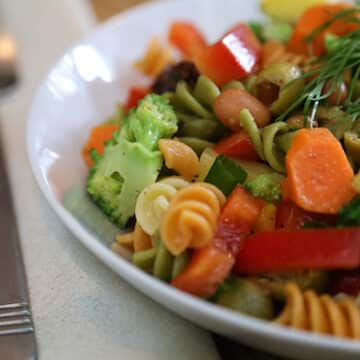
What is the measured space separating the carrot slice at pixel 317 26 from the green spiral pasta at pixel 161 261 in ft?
4.00

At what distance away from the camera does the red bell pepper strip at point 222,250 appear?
174 centimetres

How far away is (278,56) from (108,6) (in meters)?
1.70

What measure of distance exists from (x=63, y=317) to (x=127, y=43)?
1556 mm

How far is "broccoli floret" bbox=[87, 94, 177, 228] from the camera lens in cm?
212

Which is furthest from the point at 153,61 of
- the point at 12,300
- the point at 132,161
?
the point at 12,300

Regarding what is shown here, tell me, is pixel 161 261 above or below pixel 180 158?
below

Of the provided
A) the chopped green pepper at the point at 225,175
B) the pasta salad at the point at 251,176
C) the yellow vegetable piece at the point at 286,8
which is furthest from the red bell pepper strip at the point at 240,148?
the yellow vegetable piece at the point at 286,8

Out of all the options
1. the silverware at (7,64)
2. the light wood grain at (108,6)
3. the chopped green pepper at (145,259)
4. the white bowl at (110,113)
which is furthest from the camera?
the light wood grain at (108,6)

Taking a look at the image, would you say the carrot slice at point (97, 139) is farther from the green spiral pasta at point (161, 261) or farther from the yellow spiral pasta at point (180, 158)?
the green spiral pasta at point (161, 261)

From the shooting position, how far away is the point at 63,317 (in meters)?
1.92

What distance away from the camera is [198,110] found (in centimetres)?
233

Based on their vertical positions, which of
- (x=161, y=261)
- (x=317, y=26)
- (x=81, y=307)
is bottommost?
(x=81, y=307)

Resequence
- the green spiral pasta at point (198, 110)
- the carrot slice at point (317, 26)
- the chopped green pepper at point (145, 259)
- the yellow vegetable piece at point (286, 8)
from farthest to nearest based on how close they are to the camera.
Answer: the yellow vegetable piece at point (286, 8) < the carrot slice at point (317, 26) < the green spiral pasta at point (198, 110) < the chopped green pepper at point (145, 259)

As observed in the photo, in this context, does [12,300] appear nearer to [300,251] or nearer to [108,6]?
[300,251]
